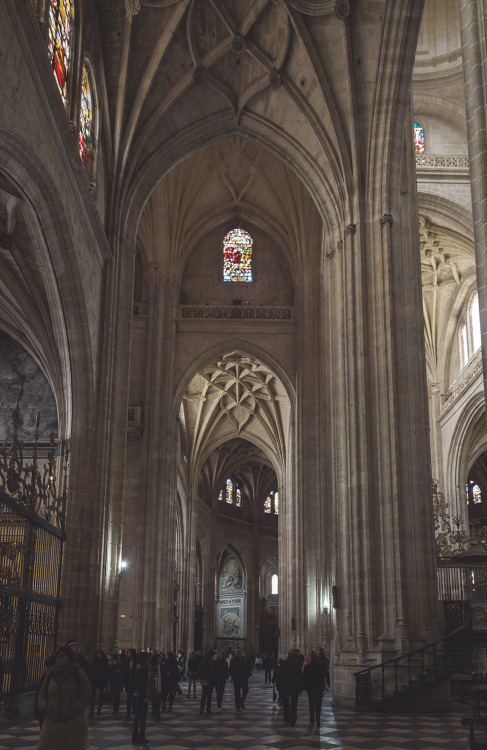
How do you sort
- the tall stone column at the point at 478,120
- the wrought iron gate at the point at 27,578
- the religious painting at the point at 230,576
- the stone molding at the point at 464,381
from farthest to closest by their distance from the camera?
1. the religious painting at the point at 230,576
2. the stone molding at the point at 464,381
3. the wrought iron gate at the point at 27,578
4. the tall stone column at the point at 478,120

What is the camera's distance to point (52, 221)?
1430 cm

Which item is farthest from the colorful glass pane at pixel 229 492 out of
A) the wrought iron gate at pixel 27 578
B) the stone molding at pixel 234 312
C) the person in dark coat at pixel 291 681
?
the person in dark coat at pixel 291 681

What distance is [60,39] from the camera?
1484cm

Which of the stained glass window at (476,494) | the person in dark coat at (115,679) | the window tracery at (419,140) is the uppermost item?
the window tracery at (419,140)

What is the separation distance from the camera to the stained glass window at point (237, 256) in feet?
94.1

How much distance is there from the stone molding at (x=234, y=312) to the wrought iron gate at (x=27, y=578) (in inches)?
A: 525

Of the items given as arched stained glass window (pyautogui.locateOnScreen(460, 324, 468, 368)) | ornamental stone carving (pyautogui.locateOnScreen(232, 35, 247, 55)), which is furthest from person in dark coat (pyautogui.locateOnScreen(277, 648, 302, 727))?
arched stained glass window (pyautogui.locateOnScreen(460, 324, 468, 368))

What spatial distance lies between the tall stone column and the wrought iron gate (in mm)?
6457

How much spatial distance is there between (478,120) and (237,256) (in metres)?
21.7

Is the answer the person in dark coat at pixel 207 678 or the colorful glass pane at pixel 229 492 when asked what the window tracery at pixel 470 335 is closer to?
the person in dark coat at pixel 207 678

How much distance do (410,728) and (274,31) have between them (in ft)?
53.3

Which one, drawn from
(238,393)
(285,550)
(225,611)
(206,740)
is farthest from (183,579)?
(206,740)

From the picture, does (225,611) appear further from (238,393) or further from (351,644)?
(351,644)

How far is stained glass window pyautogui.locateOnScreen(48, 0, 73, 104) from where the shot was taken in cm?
1416
